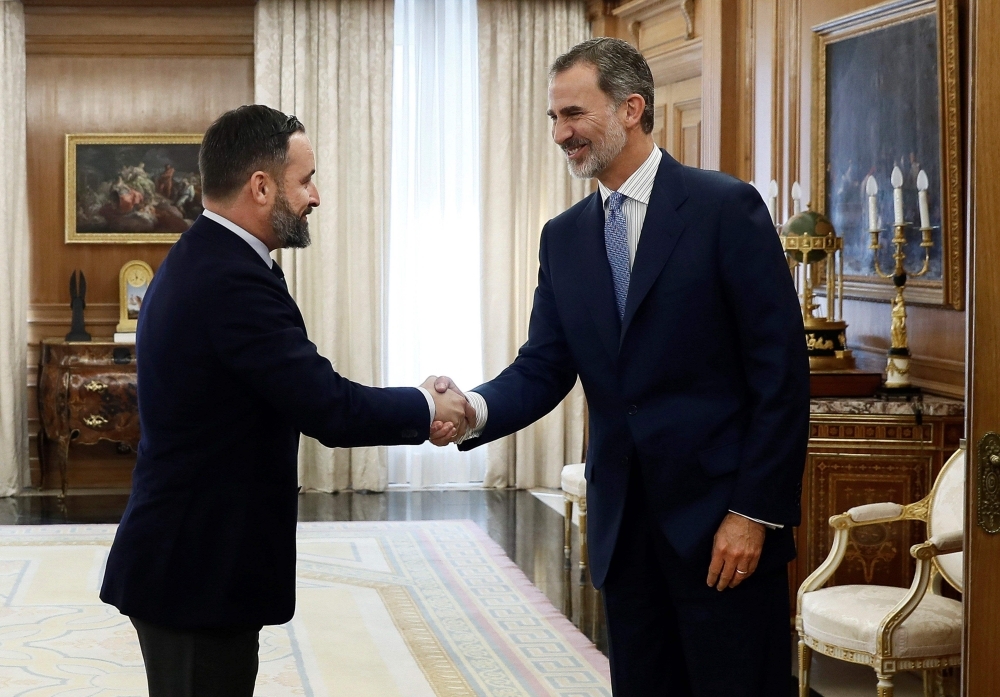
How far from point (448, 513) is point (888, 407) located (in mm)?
3598

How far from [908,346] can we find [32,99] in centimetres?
605

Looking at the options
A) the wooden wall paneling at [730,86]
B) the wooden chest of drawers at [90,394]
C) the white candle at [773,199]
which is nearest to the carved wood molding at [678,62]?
the wooden wall paneling at [730,86]

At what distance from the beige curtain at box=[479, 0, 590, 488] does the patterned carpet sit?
175cm

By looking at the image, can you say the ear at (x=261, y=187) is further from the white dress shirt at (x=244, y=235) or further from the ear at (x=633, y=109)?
the ear at (x=633, y=109)

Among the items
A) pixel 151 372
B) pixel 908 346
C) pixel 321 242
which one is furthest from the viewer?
pixel 321 242

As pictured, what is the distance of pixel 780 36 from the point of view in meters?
5.68

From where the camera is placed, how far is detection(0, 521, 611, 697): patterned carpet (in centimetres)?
414

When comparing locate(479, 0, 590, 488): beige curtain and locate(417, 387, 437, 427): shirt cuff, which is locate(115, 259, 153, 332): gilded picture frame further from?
locate(417, 387, 437, 427): shirt cuff

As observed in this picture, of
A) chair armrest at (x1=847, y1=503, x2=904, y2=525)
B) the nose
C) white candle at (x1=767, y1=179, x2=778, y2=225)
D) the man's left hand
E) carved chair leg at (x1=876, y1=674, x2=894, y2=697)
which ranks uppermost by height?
white candle at (x1=767, y1=179, x2=778, y2=225)

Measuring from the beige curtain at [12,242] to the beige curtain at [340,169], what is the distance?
1580mm

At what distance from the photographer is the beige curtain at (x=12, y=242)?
25.0 feet

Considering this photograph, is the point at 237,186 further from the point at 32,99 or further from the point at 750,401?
the point at 32,99

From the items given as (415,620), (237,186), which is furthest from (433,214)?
(237,186)

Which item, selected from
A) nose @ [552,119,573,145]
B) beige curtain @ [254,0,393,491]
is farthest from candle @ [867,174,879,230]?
beige curtain @ [254,0,393,491]
